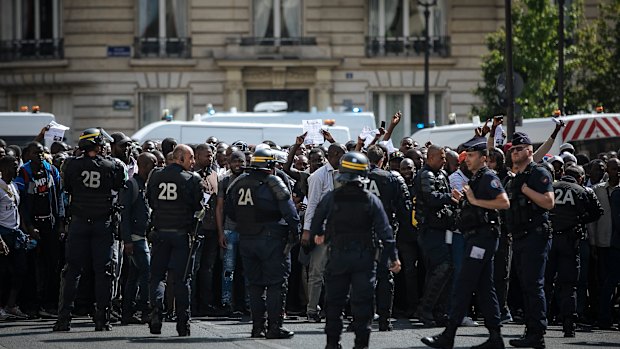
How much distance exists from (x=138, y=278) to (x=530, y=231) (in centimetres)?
446

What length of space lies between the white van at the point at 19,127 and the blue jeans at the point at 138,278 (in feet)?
35.2

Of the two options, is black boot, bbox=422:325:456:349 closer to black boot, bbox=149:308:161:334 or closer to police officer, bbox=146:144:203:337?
police officer, bbox=146:144:203:337

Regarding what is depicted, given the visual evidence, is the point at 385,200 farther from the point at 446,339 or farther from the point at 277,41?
the point at 277,41

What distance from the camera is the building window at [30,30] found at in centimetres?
3962

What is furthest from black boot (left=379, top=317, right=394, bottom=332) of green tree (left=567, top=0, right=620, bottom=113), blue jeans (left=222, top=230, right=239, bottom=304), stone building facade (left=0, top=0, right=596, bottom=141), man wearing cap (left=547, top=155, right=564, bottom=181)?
stone building facade (left=0, top=0, right=596, bottom=141)

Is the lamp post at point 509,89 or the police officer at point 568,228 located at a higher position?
the lamp post at point 509,89

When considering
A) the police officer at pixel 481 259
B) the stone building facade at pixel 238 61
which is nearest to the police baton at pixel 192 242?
the police officer at pixel 481 259

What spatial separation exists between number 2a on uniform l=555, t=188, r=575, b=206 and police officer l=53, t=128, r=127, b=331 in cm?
451

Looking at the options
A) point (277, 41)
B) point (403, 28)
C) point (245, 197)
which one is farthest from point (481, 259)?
point (403, 28)

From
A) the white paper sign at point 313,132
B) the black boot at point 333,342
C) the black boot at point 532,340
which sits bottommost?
the black boot at point 532,340

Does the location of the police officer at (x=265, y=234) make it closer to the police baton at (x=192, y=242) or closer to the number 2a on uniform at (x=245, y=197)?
the number 2a on uniform at (x=245, y=197)

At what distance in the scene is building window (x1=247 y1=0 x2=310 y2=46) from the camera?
3938 cm

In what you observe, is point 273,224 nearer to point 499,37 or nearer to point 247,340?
point 247,340

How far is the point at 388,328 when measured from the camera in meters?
15.0
